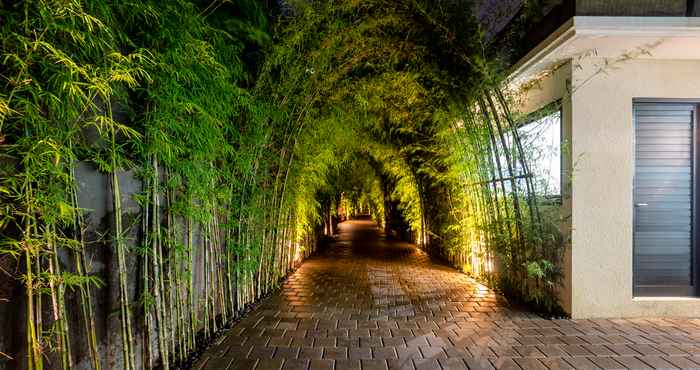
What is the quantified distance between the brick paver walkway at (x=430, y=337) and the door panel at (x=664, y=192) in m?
0.48

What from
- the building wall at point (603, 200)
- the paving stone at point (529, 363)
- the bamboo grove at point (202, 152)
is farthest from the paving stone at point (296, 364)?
the building wall at point (603, 200)

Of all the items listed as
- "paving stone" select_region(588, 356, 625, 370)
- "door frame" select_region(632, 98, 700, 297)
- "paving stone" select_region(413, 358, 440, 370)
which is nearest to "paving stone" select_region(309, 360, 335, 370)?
"paving stone" select_region(413, 358, 440, 370)

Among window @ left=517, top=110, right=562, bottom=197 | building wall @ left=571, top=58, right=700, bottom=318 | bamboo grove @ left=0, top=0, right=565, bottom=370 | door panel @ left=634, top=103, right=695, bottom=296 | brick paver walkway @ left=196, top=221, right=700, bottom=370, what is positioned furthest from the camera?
window @ left=517, top=110, right=562, bottom=197

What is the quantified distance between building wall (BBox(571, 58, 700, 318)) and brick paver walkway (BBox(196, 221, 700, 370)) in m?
0.17

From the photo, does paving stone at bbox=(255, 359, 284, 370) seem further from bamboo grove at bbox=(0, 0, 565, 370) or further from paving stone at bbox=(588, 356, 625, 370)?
paving stone at bbox=(588, 356, 625, 370)

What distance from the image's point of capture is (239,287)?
11.7ft

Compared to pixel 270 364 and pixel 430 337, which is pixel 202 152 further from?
pixel 430 337

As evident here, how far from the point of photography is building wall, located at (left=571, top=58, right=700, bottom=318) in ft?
10.7

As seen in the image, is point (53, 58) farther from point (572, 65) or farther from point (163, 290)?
point (572, 65)

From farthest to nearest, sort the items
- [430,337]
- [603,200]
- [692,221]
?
[692,221]
[603,200]
[430,337]

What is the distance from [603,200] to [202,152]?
3231 mm

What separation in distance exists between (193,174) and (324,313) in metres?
1.87

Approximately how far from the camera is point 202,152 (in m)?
2.41

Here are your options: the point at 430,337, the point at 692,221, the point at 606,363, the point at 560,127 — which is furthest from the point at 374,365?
the point at 692,221
